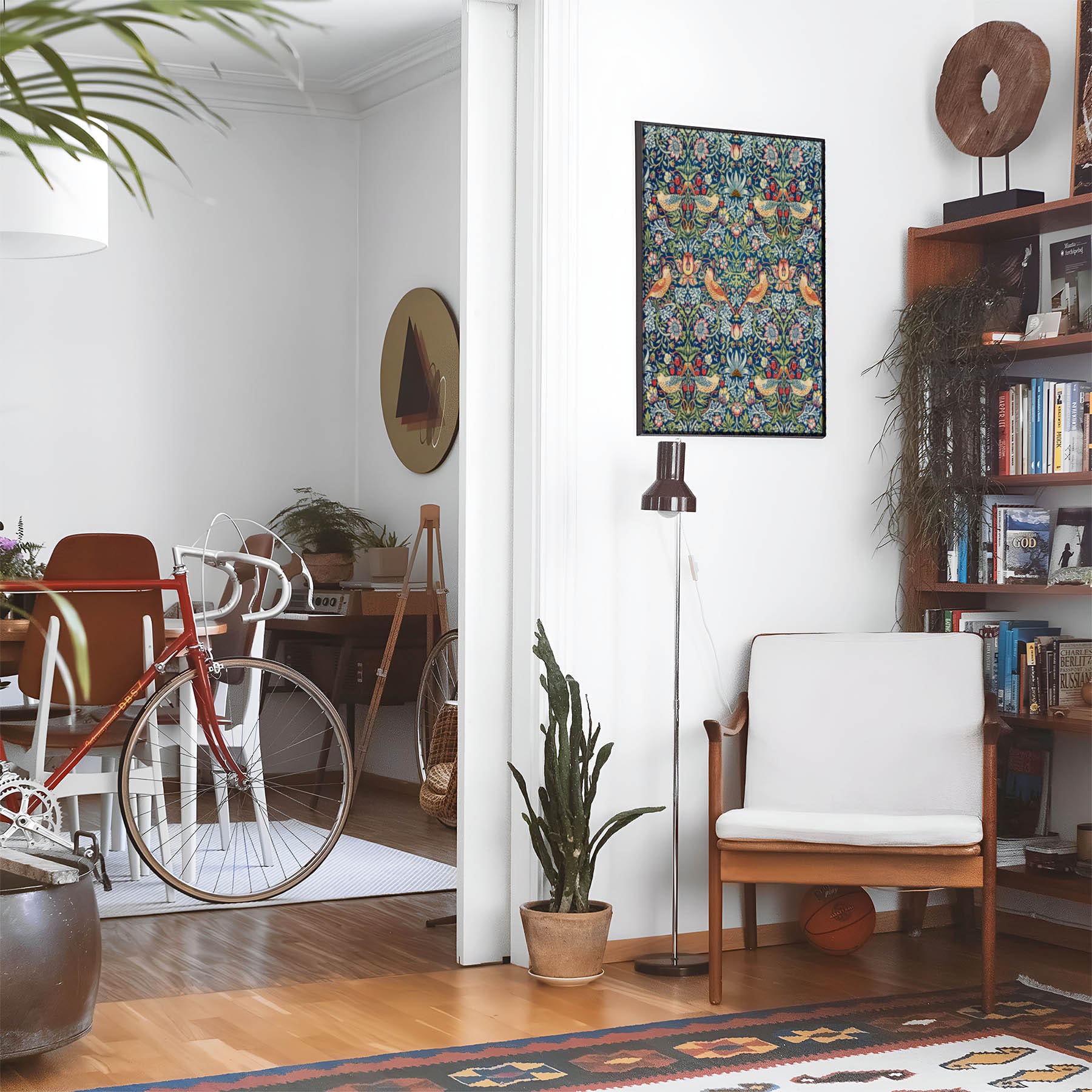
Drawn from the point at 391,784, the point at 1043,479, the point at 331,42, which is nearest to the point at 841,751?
the point at 1043,479

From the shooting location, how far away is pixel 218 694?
4.70 m

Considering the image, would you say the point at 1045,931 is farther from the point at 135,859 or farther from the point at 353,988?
the point at 135,859

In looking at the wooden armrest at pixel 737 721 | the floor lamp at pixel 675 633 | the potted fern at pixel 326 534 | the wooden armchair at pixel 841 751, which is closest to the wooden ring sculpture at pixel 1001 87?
the floor lamp at pixel 675 633

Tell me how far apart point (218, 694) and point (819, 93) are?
2.58 meters

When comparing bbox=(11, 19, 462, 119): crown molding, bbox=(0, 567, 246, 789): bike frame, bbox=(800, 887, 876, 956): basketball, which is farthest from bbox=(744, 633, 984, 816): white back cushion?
bbox=(11, 19, 462, 119): crown molding

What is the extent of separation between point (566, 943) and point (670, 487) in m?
1.07

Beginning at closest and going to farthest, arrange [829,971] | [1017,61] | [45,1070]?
[45,1070] → [829,971] → [1017,61]

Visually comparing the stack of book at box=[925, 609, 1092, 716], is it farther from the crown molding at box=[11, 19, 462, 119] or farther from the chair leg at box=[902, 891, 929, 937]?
the crown molding at box=[11, 19, 462, 119]

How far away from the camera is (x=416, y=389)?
6.43m

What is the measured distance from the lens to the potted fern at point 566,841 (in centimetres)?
332

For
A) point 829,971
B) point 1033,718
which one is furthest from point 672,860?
point 1033,718

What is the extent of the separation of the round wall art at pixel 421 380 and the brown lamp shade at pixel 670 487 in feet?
8.90

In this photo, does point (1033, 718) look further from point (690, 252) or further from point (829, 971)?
point (690, 252)

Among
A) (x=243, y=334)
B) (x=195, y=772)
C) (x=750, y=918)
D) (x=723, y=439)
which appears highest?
(x=243, y=334)
